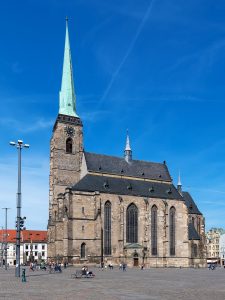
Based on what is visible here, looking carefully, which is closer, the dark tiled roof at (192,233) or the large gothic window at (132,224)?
the large gothic window at (132,224)

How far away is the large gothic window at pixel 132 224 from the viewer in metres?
75.2

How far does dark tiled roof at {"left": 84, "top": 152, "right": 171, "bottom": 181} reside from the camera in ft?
262

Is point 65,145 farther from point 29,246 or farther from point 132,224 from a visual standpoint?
point 29,246

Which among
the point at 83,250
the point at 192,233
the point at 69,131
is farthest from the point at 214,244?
the point at 83,250

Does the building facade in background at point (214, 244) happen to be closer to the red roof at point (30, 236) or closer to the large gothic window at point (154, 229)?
the red roof at point (30, 236)

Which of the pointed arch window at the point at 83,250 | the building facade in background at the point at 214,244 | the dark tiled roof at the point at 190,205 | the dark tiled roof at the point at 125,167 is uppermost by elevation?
the dark tiled roof at the point at 125,167

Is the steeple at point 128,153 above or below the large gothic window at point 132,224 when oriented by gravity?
above

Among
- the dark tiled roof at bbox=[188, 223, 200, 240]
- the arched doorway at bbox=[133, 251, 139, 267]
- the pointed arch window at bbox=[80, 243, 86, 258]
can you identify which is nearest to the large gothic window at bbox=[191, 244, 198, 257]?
the dark tiled roof at bbox=[188, 223, 200, 240]

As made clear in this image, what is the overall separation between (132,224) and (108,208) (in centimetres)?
590

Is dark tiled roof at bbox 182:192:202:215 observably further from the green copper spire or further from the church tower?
the green copper spire

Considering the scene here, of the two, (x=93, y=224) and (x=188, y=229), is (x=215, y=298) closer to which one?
(x=93, y=224)

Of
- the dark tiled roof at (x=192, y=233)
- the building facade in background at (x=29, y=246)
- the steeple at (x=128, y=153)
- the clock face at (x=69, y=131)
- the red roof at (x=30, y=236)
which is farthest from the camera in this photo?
the red roof at (x=30, y=236)

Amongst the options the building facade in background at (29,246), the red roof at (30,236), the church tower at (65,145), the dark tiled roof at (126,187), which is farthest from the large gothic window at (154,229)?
the red roof at (30,236)

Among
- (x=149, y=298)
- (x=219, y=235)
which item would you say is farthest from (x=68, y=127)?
(x=219, y=235)
